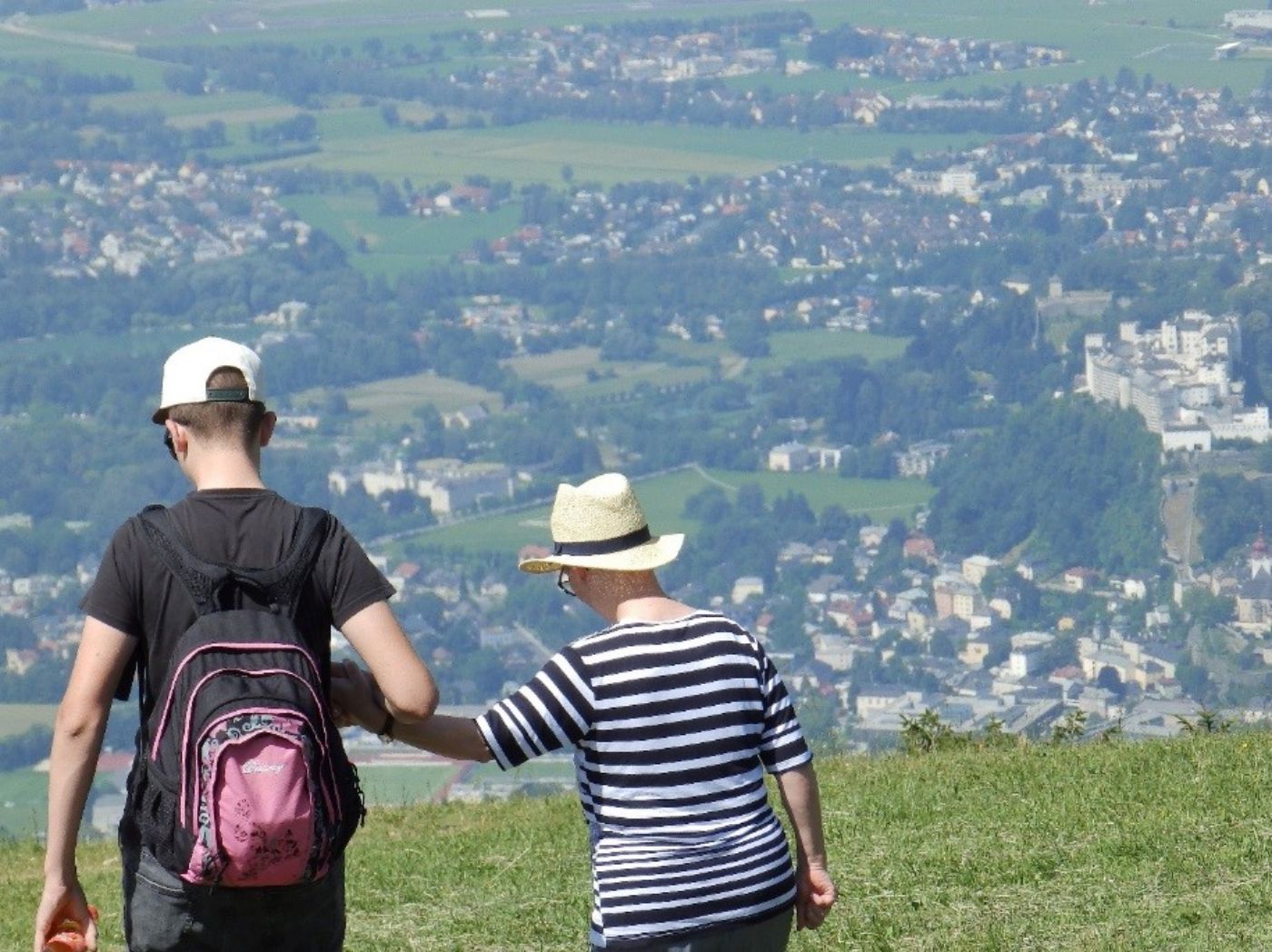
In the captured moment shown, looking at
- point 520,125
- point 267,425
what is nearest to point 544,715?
point 267,425

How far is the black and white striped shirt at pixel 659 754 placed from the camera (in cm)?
347

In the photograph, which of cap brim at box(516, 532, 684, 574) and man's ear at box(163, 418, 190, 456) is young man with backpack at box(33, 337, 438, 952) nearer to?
man's ear at box(163, 418, 190, 456)

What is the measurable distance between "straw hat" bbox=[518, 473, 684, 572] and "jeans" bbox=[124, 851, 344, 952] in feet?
2.10

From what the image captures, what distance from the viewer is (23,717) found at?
55938 millimetres

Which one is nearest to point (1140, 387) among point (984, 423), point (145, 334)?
point (984, 423)

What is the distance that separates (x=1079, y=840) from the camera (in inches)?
233

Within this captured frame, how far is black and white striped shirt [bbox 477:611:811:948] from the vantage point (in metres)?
3.47

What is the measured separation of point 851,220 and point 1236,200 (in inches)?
826

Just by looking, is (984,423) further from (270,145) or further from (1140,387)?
(270,145)

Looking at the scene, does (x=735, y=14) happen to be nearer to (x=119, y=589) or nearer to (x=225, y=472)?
(x=225, y=472)

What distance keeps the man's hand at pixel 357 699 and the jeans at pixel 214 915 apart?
0.83 ft

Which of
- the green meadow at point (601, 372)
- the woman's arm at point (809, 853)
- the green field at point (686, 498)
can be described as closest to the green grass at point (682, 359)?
the green meadow at point (601, 372)

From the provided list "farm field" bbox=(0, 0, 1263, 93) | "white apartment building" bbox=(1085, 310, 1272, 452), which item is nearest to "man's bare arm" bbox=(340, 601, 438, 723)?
"white apartment building" bbox=(1085, 310, 1272, 452)

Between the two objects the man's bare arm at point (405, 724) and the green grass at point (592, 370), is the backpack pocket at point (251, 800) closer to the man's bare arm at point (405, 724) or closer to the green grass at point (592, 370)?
the man's bare arm at point (405, 724)
